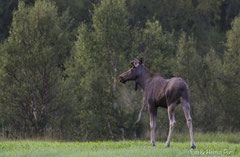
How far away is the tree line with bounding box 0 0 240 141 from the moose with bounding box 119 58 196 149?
12.1 m

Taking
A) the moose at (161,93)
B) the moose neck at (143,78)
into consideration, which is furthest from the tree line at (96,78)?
the moose at (161,93)

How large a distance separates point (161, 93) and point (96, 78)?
19483mm

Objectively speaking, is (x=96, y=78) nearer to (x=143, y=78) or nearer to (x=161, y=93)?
(x=143, y=78)

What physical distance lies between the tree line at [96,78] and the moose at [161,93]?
12.1m

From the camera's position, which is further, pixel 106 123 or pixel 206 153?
pixel 106 123

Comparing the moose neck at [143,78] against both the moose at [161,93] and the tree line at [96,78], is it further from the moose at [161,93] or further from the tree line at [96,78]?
the tree line at [96,78]

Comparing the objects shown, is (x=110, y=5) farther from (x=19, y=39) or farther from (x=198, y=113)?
(x=198, y=113)

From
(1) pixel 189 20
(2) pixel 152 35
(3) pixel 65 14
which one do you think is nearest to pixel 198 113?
(2) pixel 152 35

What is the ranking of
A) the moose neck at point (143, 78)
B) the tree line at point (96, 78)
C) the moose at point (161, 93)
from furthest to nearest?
the tree line at point (96, 78) → the moose neck at point (143, 78) → the moose at point (161, 93)

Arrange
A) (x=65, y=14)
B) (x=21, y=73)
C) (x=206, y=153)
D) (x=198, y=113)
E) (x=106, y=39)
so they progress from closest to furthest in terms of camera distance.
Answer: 1. (x=206, y=153)
2. (x=21, y=73)
3. (x=106, y=39)
4. (x=198, y=113)
5. (x=65, y=14)

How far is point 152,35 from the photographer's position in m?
39.9

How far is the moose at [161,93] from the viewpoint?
45.5 ft

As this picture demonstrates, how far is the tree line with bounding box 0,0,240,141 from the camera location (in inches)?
1309

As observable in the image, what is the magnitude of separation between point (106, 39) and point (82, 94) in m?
6.38
